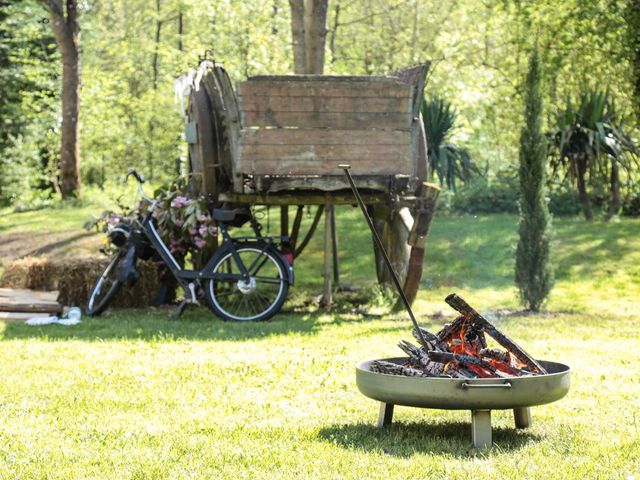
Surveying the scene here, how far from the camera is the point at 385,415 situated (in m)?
5.27

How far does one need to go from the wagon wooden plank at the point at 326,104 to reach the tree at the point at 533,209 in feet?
4.32

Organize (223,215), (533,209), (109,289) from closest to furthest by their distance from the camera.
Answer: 1. (223,215)
2. (109,289)
3. (533,209)

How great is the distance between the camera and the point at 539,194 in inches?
434

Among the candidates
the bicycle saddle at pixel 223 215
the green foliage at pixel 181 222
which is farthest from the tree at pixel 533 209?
the green foliage at pixel 181 222

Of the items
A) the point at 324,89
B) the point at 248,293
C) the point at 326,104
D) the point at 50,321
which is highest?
the point at 324,89

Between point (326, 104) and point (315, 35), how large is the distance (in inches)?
172

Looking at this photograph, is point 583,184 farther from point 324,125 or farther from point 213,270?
point 213,270

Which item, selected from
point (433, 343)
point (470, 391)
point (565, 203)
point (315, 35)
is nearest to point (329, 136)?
point (315, 35)

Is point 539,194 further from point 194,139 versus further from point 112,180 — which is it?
point 112,180

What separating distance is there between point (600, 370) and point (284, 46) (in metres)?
21.5

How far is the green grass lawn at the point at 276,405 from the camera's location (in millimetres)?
4434

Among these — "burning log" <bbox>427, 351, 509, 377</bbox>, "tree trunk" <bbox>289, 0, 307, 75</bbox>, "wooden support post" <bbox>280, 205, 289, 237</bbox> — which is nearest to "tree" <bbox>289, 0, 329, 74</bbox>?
"tree trunk" <bbox>289, 0, 307, 75</bbox>

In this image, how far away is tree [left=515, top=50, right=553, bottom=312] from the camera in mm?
10828

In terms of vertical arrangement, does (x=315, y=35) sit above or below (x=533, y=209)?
above
